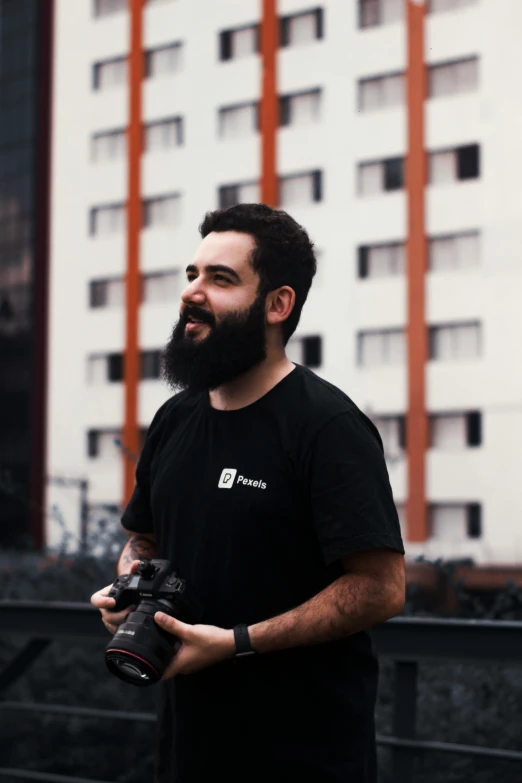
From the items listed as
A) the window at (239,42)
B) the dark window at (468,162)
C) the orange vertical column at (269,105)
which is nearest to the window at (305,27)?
the orange vertical column at (269,105)

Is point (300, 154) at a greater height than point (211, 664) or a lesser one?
greater

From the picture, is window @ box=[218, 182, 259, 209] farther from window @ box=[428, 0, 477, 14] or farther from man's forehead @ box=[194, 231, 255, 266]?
man's forehead @ box=[194, 231, 255, 266]

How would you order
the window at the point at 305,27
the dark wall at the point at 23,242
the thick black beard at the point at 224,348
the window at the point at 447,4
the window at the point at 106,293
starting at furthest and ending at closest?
the dark wall at the point at 23,242 < the window at the point at 106,293 < the window at the point at 305,27 < the window at the point at 447,4 < the thick black beard at the point at 224,348

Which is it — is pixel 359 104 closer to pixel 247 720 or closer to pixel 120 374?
pixel 120 374

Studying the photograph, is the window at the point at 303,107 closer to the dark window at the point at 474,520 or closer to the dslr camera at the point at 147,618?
the dark window at the point at 474,520

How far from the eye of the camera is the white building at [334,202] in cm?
2862

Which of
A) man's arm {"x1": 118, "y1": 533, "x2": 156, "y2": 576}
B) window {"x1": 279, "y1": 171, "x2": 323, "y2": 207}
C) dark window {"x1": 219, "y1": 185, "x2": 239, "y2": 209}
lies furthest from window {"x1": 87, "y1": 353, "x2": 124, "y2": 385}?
man's arm {"x1": 118, "y1": 533, "x2": 156, "y2": 576}

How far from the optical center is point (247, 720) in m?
2.09

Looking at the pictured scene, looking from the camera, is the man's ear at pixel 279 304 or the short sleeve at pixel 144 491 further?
the short sleeve at pixel 144 491

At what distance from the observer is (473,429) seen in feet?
94.1

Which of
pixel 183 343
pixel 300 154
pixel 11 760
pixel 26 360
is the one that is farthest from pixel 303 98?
pixel 183 343

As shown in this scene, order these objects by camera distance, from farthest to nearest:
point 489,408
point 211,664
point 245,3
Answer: point 245,3, point 489,408, point 211,664

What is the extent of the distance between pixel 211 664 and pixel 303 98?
1239 inches

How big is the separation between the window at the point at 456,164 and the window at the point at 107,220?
36.0 feet
